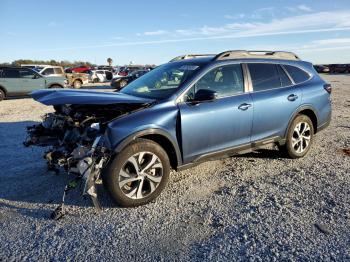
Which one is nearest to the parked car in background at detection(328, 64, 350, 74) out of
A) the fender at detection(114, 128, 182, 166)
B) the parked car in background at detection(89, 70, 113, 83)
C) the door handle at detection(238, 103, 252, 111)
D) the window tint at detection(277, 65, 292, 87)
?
the parked car in background at detection(89, 70, 113, 83)

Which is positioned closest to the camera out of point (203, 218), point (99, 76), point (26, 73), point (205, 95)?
point (203, 218)

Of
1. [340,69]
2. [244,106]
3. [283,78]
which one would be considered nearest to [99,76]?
[283,78]

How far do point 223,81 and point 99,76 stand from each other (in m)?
29.5

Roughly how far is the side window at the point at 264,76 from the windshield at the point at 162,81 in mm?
994

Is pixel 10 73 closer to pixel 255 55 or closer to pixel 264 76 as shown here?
pixel 255 55

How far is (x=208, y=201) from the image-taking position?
435 centimetres

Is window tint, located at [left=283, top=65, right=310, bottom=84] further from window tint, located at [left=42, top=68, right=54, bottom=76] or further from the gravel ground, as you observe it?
window tint, located at [left=42, top=68, right=54, bottom=76]

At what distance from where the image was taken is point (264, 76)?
5.52m

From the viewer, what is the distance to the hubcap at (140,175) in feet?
13.5

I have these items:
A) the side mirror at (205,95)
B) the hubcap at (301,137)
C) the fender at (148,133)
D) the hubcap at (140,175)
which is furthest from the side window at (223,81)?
the hubcap at (301,137)

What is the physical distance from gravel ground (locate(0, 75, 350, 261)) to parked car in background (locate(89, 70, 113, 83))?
2781cm

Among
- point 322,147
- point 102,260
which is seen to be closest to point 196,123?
point 102,260

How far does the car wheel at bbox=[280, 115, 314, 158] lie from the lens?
5823 mm

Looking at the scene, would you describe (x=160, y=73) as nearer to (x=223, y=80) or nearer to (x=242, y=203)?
(x=223, y=80)
